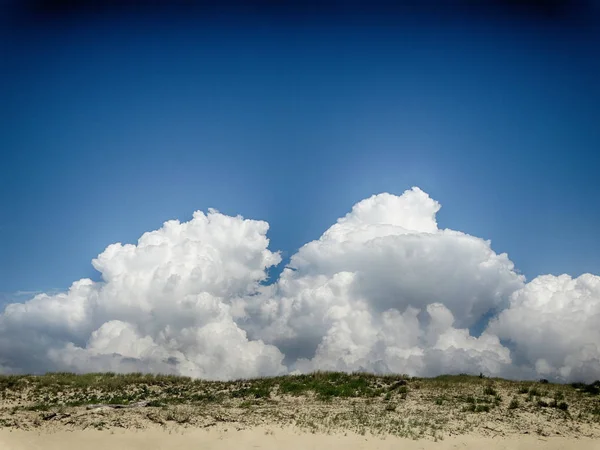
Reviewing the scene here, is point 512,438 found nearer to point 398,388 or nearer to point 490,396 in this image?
point 490,396

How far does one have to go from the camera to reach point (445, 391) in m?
37.4

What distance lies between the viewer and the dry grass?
26.8 meters

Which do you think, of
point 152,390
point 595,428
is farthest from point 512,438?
point 152,390

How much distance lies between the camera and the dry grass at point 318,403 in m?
26.8

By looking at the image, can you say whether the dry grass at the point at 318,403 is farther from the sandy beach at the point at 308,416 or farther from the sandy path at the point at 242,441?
the sandy path at the point at 242,441

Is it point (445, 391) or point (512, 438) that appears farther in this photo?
point (445, 391)

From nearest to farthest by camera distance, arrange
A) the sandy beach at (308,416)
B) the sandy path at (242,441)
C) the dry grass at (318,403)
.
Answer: the sandy path at (242,441) < the sandy beach at (308,416) < the dry grass at (318,403)

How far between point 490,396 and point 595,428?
27.3ft

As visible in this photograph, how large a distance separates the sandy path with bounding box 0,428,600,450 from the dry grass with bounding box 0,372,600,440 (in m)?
0.95

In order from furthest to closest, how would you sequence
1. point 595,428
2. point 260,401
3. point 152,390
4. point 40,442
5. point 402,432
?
1. point 152,390
2. point 260,401
3. point 595,428
4. point 402,432
5. point 40,442

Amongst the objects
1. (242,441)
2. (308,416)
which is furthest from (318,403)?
(242,441)

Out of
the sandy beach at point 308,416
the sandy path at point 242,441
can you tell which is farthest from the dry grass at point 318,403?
the sandy path at point 242,441

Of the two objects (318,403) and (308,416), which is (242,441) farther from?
(318,403)

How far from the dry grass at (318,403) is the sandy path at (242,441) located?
950mm
